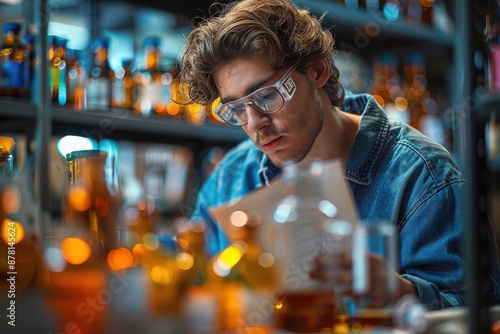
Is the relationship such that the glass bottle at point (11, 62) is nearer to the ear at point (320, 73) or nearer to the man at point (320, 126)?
the man at point (320, 126)

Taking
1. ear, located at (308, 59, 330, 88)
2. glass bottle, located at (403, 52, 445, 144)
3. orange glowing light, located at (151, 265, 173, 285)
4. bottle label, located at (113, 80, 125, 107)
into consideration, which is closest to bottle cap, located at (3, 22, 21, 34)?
bottle label, located at (113, 80, 125, 107)

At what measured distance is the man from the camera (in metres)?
1.54

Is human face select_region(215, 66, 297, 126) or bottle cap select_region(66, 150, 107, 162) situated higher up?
human face select_region(215, 66, 297, 126)

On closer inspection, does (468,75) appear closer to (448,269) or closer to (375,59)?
(448,269)

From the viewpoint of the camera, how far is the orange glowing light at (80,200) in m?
1.17

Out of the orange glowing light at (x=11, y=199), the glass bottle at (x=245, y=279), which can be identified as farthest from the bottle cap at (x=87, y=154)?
the glass bottle at (x=245, y=279)

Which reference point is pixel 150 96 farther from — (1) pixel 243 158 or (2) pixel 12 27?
(1) pixel 243 158

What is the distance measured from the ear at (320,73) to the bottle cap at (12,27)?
1082 millimetres

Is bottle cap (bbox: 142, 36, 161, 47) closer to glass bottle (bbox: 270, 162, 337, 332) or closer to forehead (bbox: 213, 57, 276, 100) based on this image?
forehead (bbox: 213, 57, 276, 100)

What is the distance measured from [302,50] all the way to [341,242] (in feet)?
2.77

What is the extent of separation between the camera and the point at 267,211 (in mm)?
1064

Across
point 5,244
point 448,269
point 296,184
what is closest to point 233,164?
point 448,269

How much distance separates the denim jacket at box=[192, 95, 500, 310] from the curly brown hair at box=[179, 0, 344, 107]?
0.73ft

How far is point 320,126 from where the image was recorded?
5.80 ft
